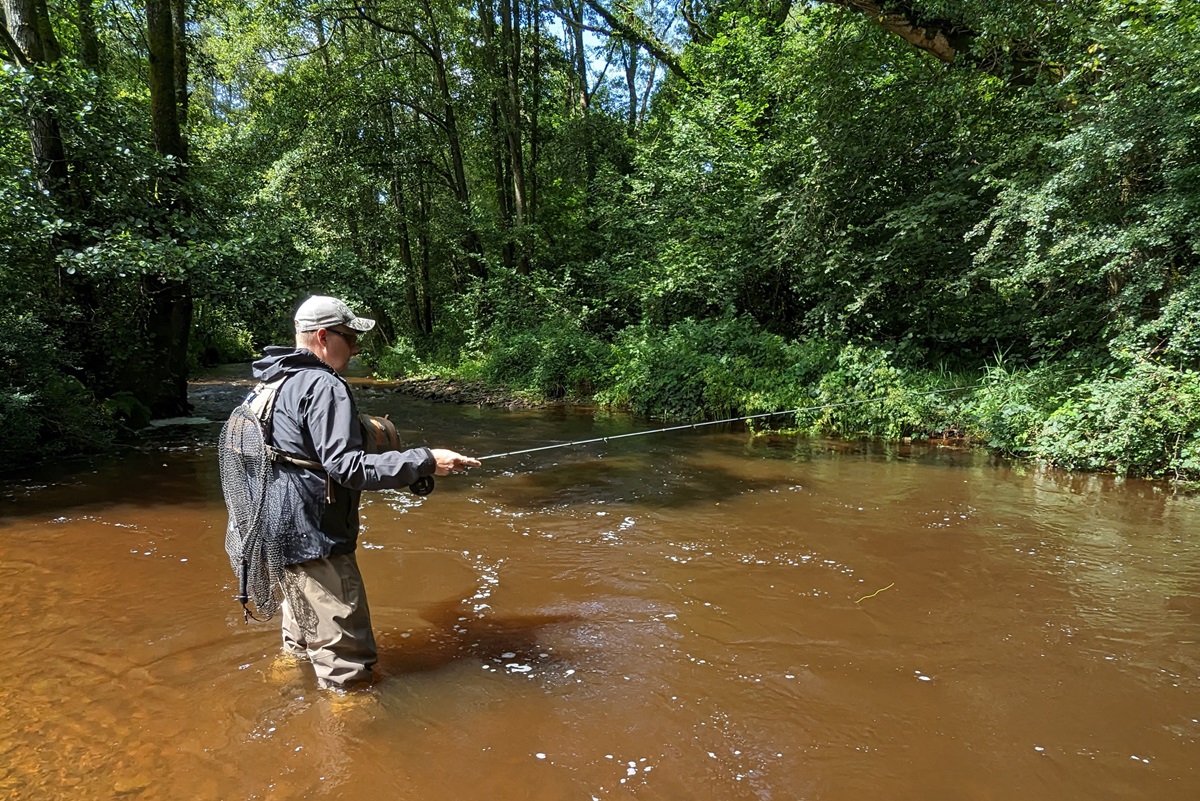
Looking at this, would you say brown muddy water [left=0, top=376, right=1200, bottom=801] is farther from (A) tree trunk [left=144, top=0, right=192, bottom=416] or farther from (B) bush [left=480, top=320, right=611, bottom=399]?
(B) bush [left=480, top=320, right=611, bottom=399]

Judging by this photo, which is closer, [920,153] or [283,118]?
[920,153]

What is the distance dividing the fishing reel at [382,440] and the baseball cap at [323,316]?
434 mm

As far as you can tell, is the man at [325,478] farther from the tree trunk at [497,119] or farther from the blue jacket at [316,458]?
the tree trunk at [497,119]

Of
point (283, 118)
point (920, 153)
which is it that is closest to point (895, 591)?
point (920, 153)

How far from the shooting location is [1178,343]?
7.03 meters

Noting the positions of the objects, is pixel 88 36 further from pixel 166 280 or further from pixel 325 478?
pixel 325 478

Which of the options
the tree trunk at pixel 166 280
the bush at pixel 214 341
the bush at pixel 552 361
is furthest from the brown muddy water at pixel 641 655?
the bush at pixel 214 341

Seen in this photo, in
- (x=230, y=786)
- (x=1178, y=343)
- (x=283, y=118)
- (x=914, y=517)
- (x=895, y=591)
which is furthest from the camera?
(x=283, y=118)

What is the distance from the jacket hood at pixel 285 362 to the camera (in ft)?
9.35

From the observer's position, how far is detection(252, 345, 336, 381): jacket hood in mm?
2850

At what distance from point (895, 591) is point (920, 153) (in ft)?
31.1

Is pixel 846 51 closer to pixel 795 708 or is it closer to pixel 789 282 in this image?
pixel 789 282

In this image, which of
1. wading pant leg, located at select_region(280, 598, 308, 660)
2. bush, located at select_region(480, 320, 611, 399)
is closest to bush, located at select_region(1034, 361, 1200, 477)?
wading pant leg, located at select_region(280, 598, 308, 660)

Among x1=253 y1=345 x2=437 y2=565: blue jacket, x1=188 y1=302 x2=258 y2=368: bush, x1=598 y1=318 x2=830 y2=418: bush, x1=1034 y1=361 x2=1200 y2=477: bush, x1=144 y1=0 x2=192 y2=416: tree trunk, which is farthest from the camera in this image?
x1=188 y1=302 x2=258 y2=368: bush
